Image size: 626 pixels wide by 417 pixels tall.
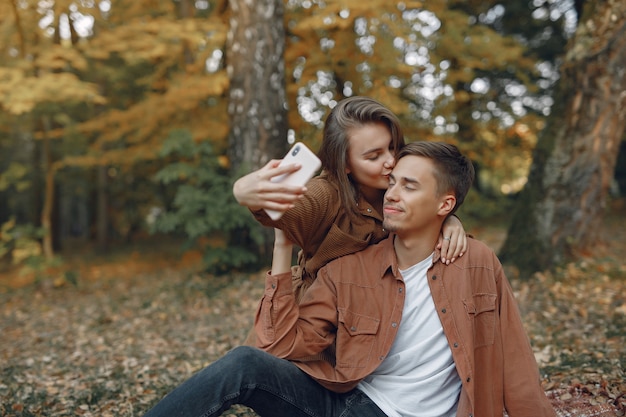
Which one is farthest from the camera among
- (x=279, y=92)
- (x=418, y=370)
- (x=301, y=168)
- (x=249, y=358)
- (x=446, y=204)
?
(x=279, y=92)

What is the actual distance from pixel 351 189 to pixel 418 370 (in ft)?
2.66

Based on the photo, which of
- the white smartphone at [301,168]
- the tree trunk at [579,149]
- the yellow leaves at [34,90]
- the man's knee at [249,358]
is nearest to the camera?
the white smartphone at [301,168]

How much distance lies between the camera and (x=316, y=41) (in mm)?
8367

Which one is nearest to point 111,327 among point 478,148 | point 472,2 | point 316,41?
point 316,41

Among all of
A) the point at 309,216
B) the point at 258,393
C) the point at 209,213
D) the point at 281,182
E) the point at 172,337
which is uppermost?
the point at 281,182

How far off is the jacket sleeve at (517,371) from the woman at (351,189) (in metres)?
0.30

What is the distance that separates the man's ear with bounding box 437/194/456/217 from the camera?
7.78 ft

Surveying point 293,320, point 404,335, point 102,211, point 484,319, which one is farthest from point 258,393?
point 102,211

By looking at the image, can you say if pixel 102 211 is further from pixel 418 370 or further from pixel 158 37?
pixel 418 370

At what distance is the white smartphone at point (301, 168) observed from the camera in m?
1.99

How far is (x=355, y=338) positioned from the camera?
7.64ft

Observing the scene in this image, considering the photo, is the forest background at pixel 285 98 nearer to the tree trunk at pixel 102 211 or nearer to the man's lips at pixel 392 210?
the man's lips at pixel 392 210

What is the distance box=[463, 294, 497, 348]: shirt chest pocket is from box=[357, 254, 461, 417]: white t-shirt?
0.13 meters

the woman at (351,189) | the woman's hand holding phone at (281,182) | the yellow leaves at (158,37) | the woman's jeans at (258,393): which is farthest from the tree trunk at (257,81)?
the woman's hand holding phone at (281,182)
